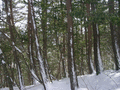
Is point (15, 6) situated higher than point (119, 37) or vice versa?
point (15, 6)

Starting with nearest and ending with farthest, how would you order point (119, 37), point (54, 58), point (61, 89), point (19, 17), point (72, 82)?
point (72, 82), point (61, 89), point (119, 37), point (19, 17), point (54, 58)

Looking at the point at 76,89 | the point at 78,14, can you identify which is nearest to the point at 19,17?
the point at 78,14

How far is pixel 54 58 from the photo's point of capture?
21.4 m

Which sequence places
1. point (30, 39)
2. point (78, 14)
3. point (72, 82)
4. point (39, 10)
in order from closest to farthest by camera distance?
point (72, 82) → point (78, 14) → point (30, 39) → point (39, 10)

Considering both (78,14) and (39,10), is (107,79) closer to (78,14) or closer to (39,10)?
(78,14)

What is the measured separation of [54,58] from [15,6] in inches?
409

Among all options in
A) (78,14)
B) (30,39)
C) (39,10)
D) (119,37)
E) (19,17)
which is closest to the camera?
(78,14)

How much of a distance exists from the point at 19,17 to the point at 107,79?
10594 millimetres

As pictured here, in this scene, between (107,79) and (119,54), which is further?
(119,54)

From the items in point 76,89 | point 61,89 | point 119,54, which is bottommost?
point 61,89

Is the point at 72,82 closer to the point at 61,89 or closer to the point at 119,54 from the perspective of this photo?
the point at 61,89

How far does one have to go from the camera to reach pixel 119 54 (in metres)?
11.1

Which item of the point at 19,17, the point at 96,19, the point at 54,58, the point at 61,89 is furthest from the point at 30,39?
the point at 54,58

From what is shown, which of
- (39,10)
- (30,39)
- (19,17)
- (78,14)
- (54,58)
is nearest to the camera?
(78,14)
